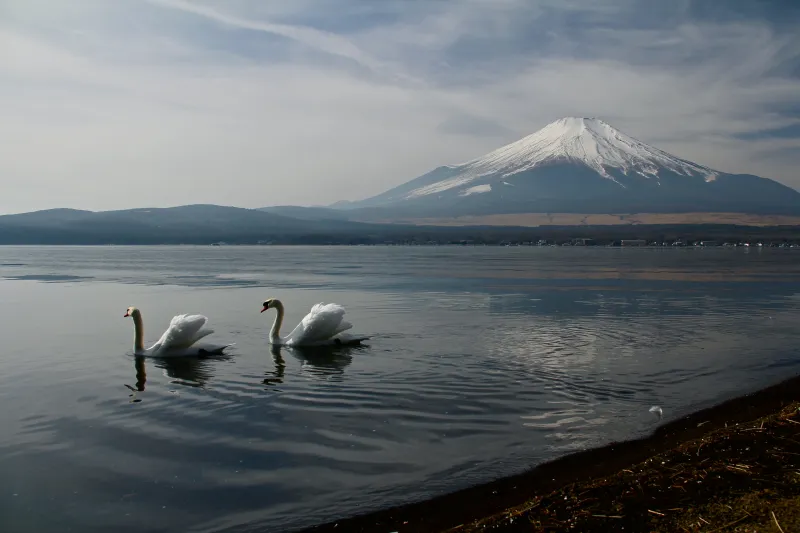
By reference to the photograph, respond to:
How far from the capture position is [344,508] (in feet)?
27.4

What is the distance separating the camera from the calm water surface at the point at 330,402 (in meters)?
8.84

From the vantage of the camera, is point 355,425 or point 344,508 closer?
point 344,508

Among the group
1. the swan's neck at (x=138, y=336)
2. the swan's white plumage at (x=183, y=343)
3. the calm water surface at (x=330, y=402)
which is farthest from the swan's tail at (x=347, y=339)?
the swan's neck at (x=138, y=336)

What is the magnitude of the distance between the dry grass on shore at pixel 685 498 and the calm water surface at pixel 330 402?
1.78 m

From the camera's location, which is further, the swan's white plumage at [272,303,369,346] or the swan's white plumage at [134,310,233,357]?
the swan's white plumage at [272,303,369,346]

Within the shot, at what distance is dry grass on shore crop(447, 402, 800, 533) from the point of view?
21.8 ft

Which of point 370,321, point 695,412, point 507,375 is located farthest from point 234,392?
point 370,321

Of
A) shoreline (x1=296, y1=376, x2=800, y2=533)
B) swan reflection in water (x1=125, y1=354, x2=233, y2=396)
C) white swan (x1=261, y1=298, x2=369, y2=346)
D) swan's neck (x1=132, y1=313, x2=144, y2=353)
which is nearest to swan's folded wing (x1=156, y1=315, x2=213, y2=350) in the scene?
swan reflection in water (x1=125, y1=354, x2=233, y2=396)

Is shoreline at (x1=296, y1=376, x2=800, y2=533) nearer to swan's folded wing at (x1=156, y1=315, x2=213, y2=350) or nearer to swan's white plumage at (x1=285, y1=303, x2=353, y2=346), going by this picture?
swan's white plumage at (x1=285, y1=303, x2=353, y2=346)

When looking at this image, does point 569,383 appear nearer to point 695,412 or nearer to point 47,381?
point 695,412

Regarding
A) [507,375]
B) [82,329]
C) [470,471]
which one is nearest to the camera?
[470,471]

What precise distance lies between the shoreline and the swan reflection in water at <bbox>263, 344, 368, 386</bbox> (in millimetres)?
6582

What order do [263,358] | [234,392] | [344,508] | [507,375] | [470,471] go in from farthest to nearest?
[263,358] < [507,375] < [234,392] < [470,471] < [344,508]

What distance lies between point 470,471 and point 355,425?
103 inches
